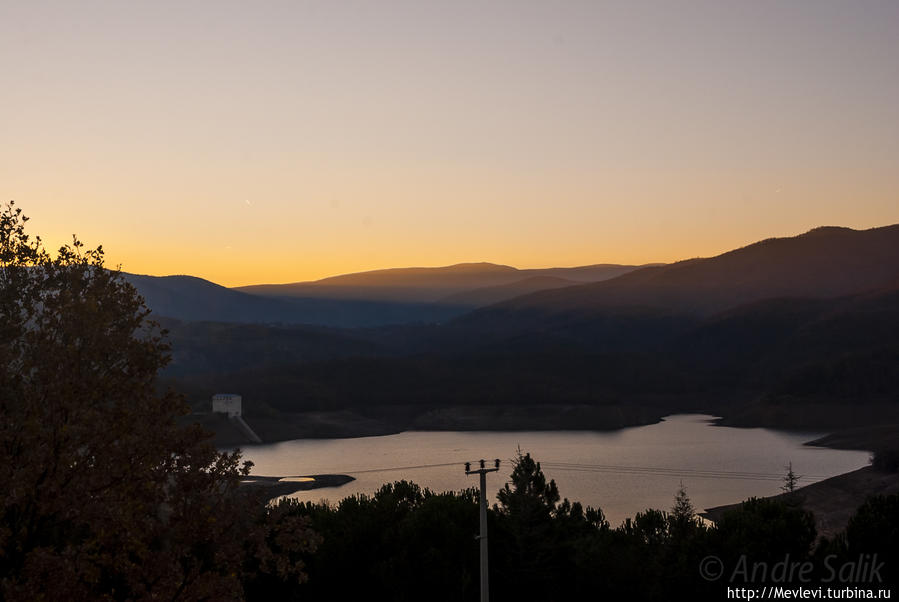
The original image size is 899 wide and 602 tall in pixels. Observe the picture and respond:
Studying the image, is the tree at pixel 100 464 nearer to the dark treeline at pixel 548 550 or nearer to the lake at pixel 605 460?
the dark treeline at pixel 548 550

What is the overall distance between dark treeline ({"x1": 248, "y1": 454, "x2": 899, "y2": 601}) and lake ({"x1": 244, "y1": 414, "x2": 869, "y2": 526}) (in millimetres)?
30517

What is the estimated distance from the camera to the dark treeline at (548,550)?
2894 centimetres

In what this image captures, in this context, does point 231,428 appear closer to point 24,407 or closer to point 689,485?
point 689,485

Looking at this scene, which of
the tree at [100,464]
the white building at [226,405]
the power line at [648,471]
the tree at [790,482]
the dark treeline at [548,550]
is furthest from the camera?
the white building at [226,405]

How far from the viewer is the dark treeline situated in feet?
94.9

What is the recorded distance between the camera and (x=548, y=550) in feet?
119

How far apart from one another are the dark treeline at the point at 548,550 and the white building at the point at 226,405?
394ft

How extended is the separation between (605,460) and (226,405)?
72.5 meters

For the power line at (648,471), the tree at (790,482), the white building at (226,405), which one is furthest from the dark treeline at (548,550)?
the white building at (226,405)

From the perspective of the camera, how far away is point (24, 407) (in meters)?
11.3

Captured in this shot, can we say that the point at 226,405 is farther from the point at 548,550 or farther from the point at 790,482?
the point at 548,550

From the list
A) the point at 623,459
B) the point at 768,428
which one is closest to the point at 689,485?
the point at 623,459

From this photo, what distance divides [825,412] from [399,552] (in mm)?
152745

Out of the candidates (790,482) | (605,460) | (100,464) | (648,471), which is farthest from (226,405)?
(100,464)
